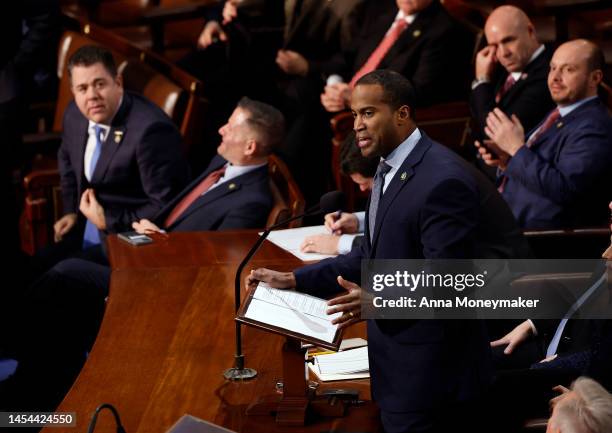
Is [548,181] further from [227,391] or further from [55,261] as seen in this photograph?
[55,261]

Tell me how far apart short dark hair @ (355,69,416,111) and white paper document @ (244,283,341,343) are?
41cm

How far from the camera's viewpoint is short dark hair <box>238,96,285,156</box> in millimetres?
3375

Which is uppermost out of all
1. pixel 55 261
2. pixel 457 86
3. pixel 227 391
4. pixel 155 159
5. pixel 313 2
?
pixel 313 2

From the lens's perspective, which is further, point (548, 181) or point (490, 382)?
point (548, 181)

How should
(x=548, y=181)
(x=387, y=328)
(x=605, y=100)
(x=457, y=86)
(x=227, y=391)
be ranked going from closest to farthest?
(x=387, y=328) → (x=227, y=391) → (x=548, y=181) → (x=605, y=100) → (x=457, y=86)

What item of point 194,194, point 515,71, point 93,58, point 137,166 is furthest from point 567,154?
point 93,58

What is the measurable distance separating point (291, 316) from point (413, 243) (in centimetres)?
27

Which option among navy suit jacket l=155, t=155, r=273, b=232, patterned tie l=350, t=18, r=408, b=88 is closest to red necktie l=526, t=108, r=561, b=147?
navy suit jacket l=155, t=155, r=273, b=232

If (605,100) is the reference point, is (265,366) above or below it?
below

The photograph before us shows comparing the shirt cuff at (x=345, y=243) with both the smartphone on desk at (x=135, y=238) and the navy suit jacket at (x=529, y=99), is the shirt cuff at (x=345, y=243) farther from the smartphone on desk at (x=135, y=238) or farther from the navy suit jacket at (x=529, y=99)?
the navy suit jacket at (x=529, y=99)

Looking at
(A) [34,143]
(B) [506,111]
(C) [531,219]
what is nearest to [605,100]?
(B) [506,111]

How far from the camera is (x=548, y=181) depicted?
10.4 ft

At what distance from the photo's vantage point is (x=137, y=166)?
368 cm

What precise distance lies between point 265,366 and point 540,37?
2.51m
